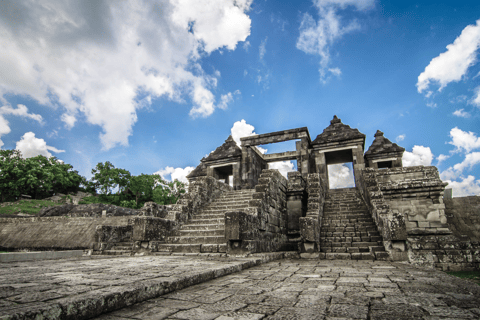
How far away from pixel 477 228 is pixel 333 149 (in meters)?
7.23

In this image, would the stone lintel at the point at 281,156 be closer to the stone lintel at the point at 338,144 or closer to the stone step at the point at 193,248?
the stone lintel at the point at 338,144

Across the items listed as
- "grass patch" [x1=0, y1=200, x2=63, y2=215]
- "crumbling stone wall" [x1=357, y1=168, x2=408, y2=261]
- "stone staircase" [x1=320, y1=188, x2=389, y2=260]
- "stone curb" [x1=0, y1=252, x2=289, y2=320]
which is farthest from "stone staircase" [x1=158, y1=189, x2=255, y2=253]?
"grass patch" [x1=0, y1=200, x2=63, y2=215]

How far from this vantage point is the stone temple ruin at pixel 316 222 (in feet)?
23.4

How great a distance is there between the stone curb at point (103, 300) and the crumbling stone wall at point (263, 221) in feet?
10.2

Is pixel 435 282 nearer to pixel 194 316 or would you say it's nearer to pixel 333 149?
pixel 194 316

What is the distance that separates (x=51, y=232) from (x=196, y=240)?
7924mm

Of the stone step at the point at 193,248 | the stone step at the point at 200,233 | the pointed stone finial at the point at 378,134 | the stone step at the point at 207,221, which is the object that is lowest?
the stone step at the point at 193,248

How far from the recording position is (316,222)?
8.07 metres

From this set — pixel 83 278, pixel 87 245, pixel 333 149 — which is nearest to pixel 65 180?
pixel 87 245

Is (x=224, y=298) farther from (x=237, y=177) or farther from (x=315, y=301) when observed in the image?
(x=237, y=177)

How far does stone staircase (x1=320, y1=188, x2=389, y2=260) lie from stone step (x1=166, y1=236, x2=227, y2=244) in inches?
121

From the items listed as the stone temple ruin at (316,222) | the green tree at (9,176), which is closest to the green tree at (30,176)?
the green tree at (9,176)

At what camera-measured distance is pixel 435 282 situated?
3818 millimetres

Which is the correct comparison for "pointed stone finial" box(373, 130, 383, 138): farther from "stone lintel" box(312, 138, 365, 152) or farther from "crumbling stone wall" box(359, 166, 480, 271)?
"crumbling stone wall" box(359, 166, 480, 271)
